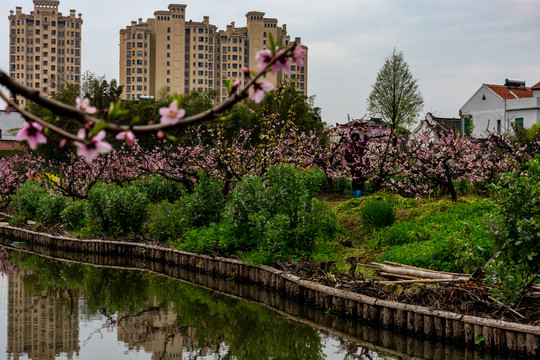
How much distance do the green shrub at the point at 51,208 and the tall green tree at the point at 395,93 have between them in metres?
31.7

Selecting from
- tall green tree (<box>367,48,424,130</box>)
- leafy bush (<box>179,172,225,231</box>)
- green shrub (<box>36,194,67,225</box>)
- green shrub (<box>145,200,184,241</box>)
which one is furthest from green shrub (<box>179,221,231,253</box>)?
tall green tree (<box>367,48,424,130</box>)

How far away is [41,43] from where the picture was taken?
141 meters

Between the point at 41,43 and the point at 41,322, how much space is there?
468ft

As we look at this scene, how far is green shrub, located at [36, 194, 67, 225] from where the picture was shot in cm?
2217

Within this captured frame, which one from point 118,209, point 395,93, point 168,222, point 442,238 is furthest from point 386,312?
point 395,93

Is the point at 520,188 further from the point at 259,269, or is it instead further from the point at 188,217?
the point at 188,217

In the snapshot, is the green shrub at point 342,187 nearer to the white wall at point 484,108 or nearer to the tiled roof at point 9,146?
the white wall at point 484,108

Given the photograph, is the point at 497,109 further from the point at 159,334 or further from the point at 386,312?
the point at 159,334

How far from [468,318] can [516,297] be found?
2.45 feet

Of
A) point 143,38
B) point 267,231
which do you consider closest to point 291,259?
point 267,231

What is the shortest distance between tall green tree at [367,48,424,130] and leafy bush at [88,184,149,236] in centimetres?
3281

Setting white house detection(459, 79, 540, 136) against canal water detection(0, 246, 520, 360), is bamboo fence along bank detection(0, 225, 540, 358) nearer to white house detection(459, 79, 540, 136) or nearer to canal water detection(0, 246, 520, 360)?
canal water detection(0, 246, 520, 360)

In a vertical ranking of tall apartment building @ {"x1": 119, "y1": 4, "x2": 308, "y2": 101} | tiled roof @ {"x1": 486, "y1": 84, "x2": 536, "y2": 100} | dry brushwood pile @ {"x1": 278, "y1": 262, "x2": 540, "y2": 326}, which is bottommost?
dry brushwood pile @ {"x1": 278, "y1": 262, "x2": 540, "y2": 326}

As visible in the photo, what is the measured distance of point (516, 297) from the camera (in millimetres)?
8648
